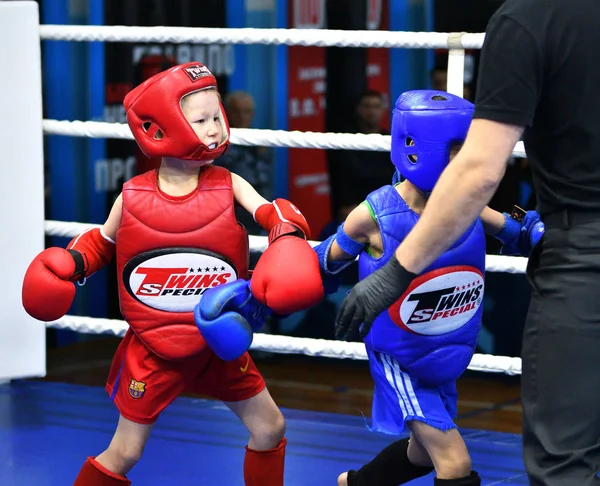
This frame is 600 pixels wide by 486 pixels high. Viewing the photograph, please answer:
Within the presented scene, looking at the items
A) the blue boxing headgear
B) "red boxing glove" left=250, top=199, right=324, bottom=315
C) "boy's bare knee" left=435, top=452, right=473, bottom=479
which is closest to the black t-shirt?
the blue boxing headgear

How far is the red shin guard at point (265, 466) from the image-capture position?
2189 millimetres

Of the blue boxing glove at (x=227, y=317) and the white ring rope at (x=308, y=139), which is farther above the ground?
the white ring rope at (x=308, y=139)

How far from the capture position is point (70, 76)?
411 cm

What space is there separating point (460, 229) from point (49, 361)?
8.93 ft

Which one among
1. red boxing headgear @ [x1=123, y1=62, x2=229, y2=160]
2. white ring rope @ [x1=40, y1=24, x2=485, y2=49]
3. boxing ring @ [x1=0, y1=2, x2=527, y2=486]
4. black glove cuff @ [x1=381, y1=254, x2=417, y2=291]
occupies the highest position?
white ring rope @ [x1=40, y1=24, x2=485, y2=49]

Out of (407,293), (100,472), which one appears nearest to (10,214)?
(100,472)

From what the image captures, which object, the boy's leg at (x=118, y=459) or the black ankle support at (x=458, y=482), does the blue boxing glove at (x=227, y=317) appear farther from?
the black ankle support at (x=458, y=482)

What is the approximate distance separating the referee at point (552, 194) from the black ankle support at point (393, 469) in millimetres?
639

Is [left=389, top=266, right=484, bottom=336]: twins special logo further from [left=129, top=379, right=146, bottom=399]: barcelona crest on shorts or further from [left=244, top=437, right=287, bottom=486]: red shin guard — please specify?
[left=129, top=379, right=146, bottom=399]: barcelona crest on shorts

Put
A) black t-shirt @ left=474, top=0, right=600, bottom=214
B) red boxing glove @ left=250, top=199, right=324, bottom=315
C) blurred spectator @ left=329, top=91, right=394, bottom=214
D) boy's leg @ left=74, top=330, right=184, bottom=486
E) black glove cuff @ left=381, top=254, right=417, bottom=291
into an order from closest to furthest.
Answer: black t-shirt @ left=474, top=0, right=600, bottom=214 → black glove cuff @ left=381, top=254, right=417, bottom=291 → red boxing glove @ left=250, top=199, right=324, bottom=315 → boy's leg @ left=74, top=330, right=184, bottom=486 → blurred spectator @ left=329, top=91, right=394, bottom=214

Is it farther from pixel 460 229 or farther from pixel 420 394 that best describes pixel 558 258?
pixel 420 394

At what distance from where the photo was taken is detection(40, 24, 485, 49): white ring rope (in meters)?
2.62

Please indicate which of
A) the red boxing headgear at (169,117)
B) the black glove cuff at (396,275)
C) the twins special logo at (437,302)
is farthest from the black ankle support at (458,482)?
the red boxing headgear at (169,117)

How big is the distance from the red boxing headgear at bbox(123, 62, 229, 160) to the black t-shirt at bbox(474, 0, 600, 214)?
70cm
